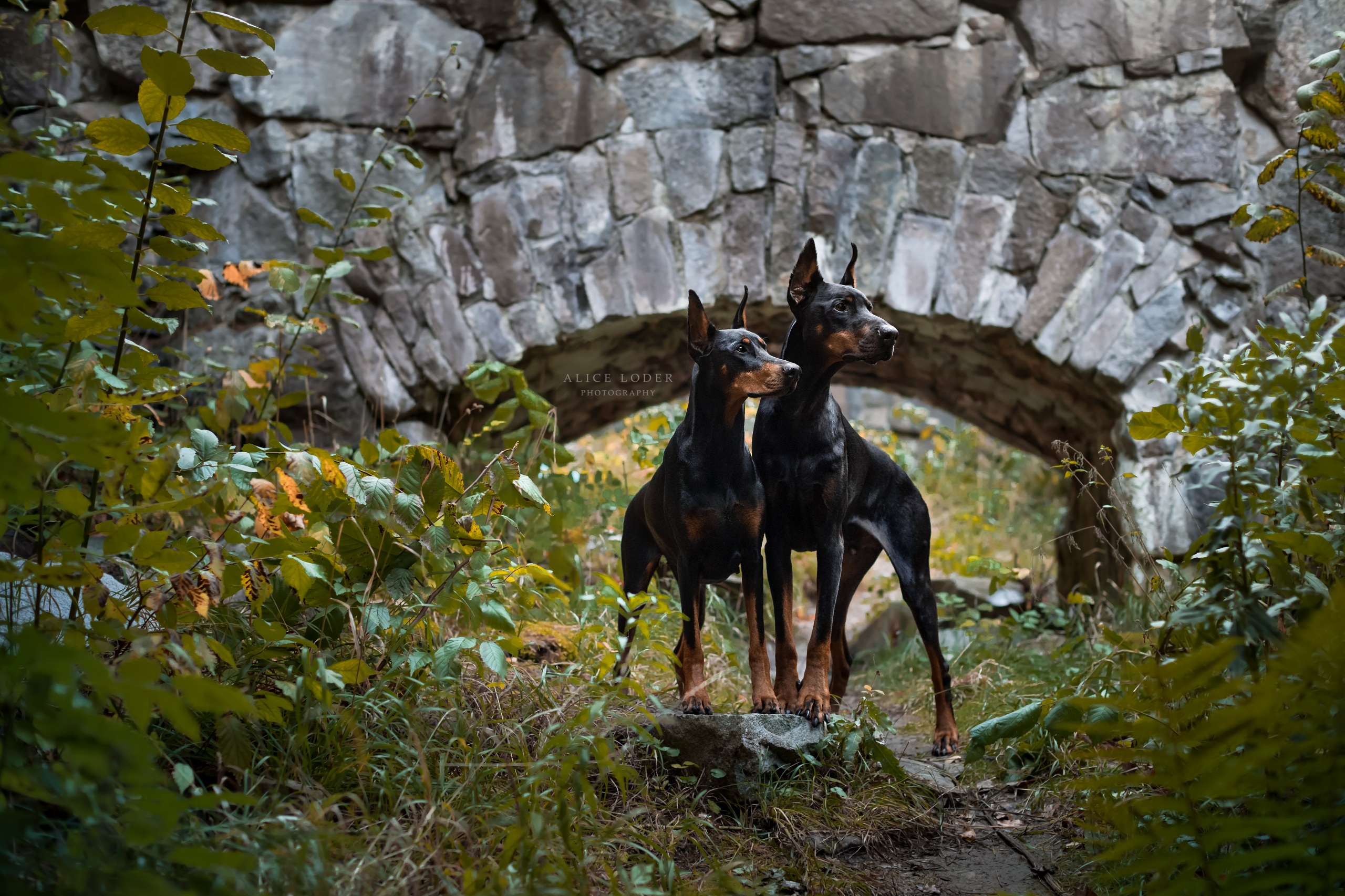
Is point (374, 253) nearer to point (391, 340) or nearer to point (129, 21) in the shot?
point (391, 340)

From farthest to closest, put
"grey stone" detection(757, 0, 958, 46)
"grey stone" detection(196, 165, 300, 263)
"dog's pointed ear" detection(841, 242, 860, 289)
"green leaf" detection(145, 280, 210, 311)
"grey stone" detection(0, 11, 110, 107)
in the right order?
1. "grey stone" detection(757, 0, 958, 46)
2. "grey stone" detection(196, 165, 300, 263)
3. "grey stone" detection(0, 11, 110, 107)
4. "dog's pointed ear" detection(841, 242, 860, 289)
5. "green leaf" detection(145, 280, 210, 311)

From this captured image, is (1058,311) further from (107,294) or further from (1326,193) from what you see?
(107,294)

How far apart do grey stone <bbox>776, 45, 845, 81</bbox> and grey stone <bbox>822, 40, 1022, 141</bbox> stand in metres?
0.06

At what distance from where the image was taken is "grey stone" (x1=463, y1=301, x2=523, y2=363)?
167 inches

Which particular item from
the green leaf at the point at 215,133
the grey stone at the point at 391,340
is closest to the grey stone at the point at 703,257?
the grey stone at the point at 391,340

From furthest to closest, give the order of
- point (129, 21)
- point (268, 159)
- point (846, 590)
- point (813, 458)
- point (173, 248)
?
1. point (268, 159)
2. point (846, 590)
3. point (813, 458)
4. point (173, 248)
5. point (129, 21)

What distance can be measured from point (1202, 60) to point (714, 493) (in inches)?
143

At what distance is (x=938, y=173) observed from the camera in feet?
14.2

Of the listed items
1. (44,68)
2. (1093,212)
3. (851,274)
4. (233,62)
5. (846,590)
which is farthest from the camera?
(1093,212)

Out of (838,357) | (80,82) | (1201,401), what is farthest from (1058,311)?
(80,82)

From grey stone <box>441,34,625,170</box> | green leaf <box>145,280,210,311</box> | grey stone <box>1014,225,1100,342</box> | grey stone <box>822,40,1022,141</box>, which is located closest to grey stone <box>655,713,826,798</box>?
green leaf <box>145,280,210,311</box>

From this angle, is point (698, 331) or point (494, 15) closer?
point (698, 331)

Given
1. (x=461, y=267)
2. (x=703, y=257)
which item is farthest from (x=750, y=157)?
(x=461, y=267)

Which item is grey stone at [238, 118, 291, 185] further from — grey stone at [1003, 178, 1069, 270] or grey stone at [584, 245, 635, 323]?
grey stone at [1003, 178, 1069, 270]
